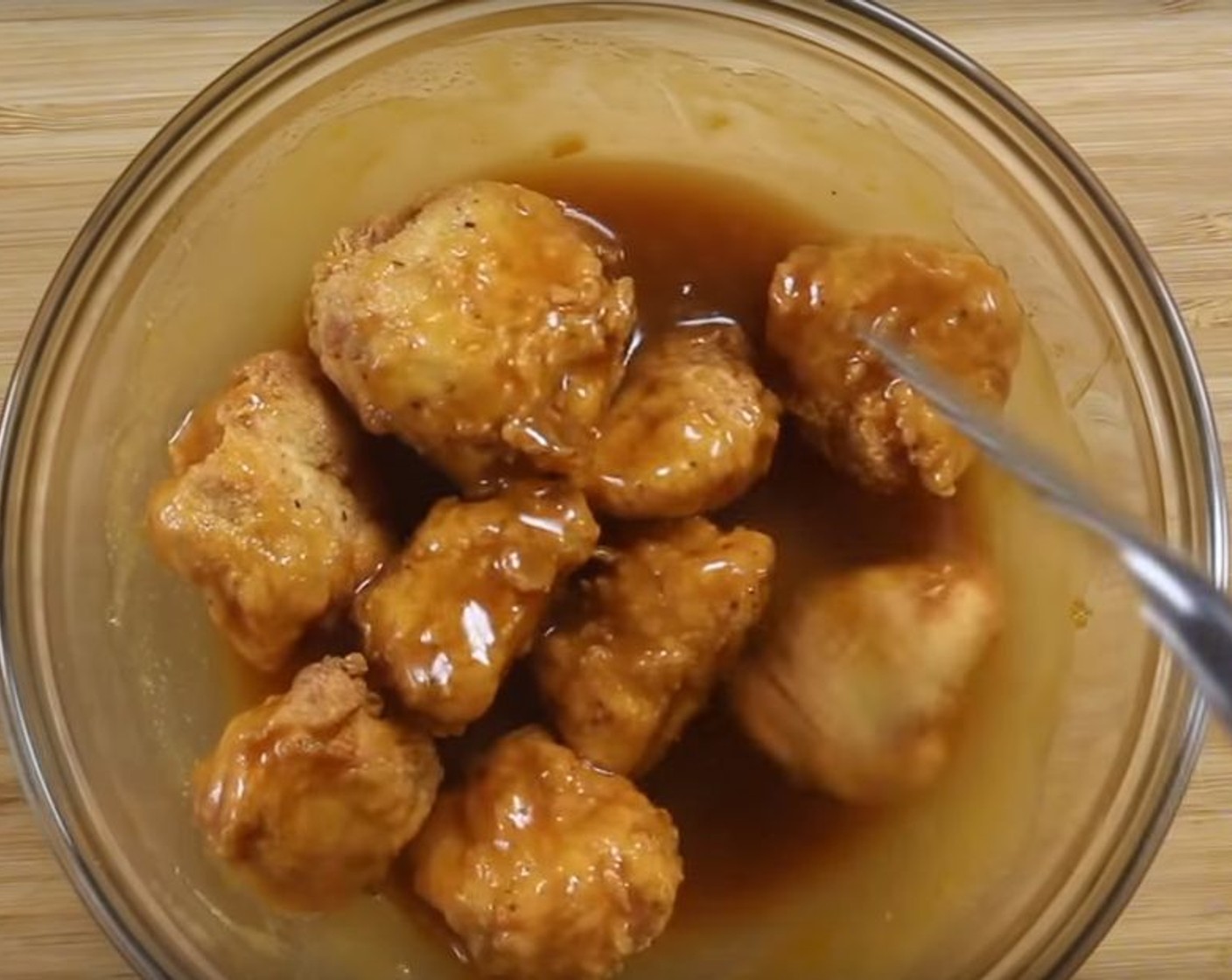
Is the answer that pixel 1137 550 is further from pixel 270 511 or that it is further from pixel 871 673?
pixel 270 511

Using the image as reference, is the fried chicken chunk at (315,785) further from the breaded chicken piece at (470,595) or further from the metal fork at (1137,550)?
the metal fork at (1137,550)

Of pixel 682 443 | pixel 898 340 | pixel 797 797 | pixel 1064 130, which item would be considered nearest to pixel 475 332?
pixel 682 443

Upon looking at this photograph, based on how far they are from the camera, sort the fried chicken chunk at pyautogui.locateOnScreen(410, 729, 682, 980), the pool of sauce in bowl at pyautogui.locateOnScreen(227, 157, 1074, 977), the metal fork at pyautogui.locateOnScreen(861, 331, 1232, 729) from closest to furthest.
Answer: the metal fork at pyautogui.locateOnScreen(861, 331, 1232, 729), the fried chicken chunk at pyautogui.locateOnScreen(410, 729, 682, 980), the pool of sauce in bowl at pyautogui.locateOnScreen(227, 157, 1074, 977)

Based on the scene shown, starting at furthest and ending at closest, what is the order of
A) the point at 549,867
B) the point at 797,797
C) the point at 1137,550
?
the point at 797,797 < the point at 549,867 < the point at 1137,550

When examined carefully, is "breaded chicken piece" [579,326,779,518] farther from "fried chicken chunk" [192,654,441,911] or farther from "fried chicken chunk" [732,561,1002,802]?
"fried chicken chunk" [192,654,441,911]

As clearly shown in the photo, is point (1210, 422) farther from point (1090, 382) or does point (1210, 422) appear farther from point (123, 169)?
point (123, 169)

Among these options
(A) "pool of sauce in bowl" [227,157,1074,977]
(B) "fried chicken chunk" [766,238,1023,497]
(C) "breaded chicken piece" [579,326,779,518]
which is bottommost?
(A) "pool of sauce in bowl" [227,157,1074,977]

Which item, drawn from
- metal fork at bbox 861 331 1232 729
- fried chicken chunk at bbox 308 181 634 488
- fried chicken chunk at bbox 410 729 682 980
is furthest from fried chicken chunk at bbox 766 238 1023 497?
fried chicken chunk at bbox 410 729 682 980

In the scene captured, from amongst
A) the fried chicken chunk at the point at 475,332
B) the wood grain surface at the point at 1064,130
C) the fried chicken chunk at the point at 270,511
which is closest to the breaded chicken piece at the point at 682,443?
the fried chicken chunk at the point at 475,332
